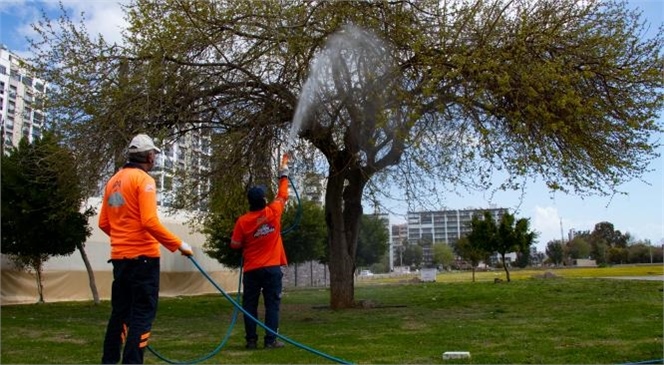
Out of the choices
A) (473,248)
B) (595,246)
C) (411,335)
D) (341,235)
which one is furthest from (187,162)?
(595,246)

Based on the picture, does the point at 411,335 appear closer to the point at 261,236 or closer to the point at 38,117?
the point at 261,236

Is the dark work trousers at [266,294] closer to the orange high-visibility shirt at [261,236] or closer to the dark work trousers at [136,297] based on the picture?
the orange high-visibility shirt at [261,236]

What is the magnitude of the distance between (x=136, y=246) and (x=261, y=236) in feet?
7.38

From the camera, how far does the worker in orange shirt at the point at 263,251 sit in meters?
6.91

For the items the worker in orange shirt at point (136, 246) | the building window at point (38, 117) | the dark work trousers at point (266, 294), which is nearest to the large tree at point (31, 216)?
the building window at point (38, 117)

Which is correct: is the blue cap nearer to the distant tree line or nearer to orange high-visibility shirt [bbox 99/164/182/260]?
orange high-visibility shirt [bbox 99/164/182/260]

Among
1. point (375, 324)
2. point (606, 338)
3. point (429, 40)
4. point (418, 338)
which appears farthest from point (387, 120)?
point (606, 338)

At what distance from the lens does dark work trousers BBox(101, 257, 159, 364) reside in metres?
4.75

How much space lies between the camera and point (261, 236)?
6.96m

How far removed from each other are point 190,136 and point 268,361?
28.2ft

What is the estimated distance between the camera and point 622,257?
6981 cm

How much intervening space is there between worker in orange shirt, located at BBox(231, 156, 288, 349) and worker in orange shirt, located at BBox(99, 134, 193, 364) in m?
2.04

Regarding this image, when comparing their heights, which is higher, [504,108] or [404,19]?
[404,19]

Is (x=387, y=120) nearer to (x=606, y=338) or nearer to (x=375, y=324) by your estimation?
(x=375, y=324)
